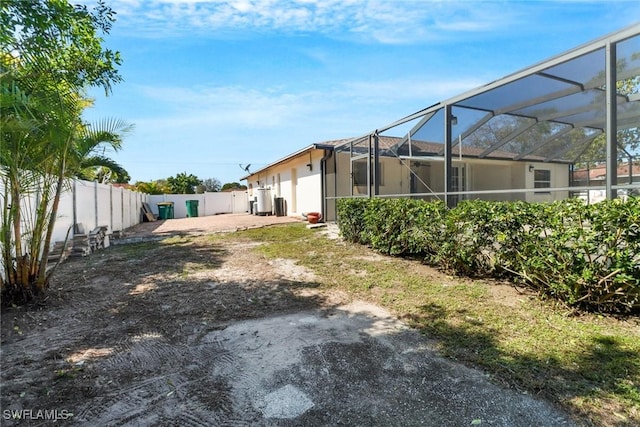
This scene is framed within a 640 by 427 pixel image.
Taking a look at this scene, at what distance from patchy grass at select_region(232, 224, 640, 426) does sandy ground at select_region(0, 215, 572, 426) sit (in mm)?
216

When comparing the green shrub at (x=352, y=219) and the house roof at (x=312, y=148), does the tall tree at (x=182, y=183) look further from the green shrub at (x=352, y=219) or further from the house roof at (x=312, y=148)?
the green shrub at (x=352, y=219)

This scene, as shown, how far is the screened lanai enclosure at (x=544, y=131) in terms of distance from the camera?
403cm

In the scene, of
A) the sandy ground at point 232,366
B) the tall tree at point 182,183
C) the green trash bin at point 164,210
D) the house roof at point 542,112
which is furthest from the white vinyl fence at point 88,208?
the tall tree at point 182,183

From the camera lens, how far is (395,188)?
1313 cm

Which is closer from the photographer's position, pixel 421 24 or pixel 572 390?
pixel 572 390

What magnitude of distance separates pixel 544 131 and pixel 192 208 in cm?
2120

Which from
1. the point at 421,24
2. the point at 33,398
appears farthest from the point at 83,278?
the point at 421,24

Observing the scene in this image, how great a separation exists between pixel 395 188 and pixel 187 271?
31.4 feet

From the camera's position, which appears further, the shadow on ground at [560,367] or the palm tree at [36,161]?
the palm tree at [36,161]

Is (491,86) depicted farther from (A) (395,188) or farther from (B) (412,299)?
(A) (395,188)

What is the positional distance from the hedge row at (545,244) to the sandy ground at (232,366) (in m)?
1.91

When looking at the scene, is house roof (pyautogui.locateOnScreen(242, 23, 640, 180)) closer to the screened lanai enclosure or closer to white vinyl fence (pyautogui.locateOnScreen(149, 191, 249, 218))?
the screened lanai enclosure

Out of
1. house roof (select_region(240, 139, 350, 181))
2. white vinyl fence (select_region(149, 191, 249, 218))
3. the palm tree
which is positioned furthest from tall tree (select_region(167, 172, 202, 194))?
the palm tree

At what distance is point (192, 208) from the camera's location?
2256cm
